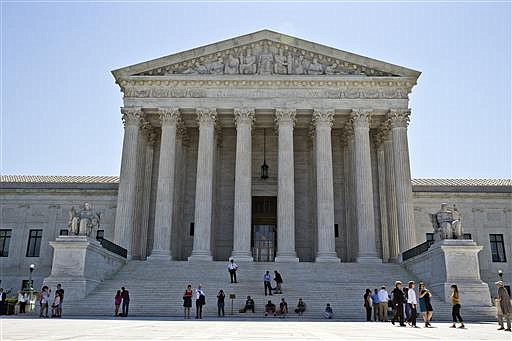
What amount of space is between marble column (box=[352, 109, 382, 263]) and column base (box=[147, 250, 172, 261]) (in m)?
13.5

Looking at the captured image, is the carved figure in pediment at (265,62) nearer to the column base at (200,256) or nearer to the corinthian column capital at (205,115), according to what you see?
the corinthian column capital at (205,115)

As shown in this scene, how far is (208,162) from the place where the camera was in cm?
3762

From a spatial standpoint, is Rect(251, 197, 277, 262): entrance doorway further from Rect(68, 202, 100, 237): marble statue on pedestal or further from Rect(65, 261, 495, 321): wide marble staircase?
Rect(68, 202, 100, 237): marble statue on pedestal

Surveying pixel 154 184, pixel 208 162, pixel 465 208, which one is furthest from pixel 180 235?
pixel 465 208

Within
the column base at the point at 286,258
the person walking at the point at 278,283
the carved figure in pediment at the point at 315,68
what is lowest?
the person walking at the point at 278,283

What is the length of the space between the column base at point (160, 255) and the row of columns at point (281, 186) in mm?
71

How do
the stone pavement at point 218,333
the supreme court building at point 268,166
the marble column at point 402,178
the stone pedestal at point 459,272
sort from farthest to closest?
the supreme court building at point 268,166
the marble column at point 402,178
the stone pedestal at point 459,272
the stone pavement at point 218,333

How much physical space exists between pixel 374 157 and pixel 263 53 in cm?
1317

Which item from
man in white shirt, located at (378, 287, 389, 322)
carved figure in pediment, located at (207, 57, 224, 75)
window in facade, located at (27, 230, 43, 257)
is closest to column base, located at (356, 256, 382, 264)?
man in white shirt, located at (378, 287, 389, 322)

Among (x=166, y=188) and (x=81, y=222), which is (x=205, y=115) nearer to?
(x=166, y=188)

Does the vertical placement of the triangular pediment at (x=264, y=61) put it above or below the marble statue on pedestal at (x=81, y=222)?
above

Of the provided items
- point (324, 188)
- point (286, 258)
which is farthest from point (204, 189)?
point (324, 188)

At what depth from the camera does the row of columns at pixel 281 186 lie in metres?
35.9

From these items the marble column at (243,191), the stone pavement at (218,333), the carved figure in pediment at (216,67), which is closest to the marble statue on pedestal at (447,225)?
the stone pavement at (218,333)
